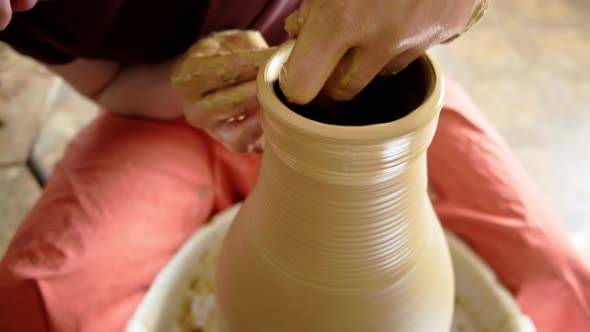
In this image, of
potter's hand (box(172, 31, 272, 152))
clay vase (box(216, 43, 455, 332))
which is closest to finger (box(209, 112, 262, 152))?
potter's hand (box(172, 31, 272, 152))

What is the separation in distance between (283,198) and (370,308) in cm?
16

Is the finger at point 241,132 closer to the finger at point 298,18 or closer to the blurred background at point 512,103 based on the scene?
the finger at point 298,18

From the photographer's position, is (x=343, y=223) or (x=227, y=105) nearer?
(x=343, y=223)

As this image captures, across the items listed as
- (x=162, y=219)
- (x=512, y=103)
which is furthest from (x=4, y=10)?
(x=512, y=103)

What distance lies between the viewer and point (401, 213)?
0.64 metres

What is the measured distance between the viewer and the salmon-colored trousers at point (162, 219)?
944 mm

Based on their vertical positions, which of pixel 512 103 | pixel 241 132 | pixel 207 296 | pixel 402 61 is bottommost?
pixel 512 103

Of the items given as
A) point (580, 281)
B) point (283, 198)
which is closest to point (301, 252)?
point (283, 198)

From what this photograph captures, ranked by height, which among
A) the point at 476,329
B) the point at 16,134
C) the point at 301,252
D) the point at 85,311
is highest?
the point at 301,252

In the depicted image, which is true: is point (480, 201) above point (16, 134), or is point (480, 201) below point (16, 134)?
above

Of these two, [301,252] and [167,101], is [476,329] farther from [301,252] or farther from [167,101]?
[167,101]

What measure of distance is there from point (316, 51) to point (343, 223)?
0.18 meters

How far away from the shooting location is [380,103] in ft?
2.42

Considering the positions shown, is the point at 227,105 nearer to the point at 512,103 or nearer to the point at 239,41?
the point at 239,41
